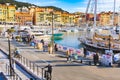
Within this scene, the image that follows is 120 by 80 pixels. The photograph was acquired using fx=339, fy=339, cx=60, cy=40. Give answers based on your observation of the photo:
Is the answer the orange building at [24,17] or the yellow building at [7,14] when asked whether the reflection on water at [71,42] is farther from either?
the orange building at [24,17]

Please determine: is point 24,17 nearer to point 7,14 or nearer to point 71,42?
point 7,14

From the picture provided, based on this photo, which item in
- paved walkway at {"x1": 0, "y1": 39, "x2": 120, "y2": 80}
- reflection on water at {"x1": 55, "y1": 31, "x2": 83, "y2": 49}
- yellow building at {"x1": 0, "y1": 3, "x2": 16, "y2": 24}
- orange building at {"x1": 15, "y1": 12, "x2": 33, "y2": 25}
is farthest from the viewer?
orange building at {"x1": 15, "y1": 12, "x2": 33, "y2": 25}

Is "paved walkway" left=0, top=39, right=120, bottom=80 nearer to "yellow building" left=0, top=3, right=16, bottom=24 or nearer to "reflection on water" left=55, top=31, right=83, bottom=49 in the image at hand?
"reflection on water" left=55, top=31, right=83, bottom=49

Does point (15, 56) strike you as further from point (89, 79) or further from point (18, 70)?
point (89, 79)

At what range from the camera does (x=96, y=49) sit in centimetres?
5288

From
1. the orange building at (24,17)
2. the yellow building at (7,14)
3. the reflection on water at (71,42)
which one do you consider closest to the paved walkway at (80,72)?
the reflection on water at (71,42)

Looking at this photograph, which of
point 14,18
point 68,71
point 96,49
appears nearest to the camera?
point 68,71

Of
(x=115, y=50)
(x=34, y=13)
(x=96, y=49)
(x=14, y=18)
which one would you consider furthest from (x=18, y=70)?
(x=34, y=13)

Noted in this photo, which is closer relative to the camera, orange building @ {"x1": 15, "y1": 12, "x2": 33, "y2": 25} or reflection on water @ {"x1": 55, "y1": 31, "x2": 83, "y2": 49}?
reflection on water @ {"x1": 55, "y1": 31, "x2": 83, "y2": 49}

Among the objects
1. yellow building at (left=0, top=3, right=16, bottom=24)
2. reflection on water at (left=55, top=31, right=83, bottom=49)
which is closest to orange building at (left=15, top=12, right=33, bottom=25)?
yellow building at (left=0, top=3, right=16, bottom=24)

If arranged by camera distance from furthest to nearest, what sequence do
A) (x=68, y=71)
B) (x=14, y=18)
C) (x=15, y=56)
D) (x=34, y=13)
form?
(x=34, y=13)
(x=14, y=18)
(x=15, y=56)
(x=68, y=71)

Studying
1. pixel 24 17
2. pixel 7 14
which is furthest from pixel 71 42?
pixel 24 17

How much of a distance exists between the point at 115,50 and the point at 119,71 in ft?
77.6

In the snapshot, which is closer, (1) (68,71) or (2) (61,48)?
(1) (68,71)
